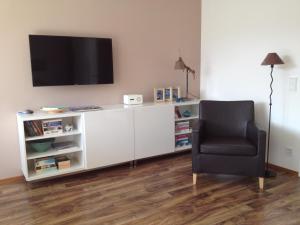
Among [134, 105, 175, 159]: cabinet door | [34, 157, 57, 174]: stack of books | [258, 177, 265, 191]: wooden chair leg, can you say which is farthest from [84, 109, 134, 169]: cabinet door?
[258, 177, 265, 191]: wooden chair leg

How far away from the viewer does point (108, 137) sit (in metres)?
3.30

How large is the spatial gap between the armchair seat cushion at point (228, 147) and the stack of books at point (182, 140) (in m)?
0.95

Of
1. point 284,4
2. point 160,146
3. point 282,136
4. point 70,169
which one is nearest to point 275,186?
point 282,136

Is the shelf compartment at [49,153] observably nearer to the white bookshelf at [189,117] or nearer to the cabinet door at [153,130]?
the cabinet door at [153,130]

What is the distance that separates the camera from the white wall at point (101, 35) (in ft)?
9.89

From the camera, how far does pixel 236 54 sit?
3.78 meters

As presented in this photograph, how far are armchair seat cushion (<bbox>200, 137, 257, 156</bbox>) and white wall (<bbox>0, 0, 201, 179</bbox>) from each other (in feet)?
4.36

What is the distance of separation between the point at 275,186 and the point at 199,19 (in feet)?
8.75

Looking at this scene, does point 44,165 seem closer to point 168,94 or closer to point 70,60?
point 70,60

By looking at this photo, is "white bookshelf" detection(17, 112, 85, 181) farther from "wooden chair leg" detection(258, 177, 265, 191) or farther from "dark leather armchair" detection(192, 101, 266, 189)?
"wooden chair leg" detection(258, 177, 265, 191)

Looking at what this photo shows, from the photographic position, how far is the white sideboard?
3.02 m

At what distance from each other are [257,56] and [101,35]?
2.00 meters

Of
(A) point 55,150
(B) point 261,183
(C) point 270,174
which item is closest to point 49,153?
(A) point 55,150

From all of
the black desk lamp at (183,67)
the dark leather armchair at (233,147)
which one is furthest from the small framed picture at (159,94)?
the dark leather armchair at (233,147)
